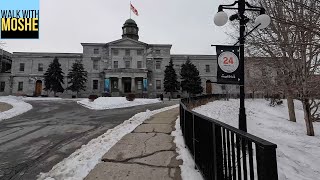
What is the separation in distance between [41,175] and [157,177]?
7.73ft

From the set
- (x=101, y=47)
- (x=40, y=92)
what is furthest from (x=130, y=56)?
(x=40, y=92)

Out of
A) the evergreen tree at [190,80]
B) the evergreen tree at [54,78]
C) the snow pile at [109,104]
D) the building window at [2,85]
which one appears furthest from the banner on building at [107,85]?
the building window at [2,85]

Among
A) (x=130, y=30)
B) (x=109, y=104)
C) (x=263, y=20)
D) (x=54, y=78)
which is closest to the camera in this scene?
(x=263, y=20)

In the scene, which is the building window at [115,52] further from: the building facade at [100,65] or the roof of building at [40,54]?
the roof of building at [40,54]

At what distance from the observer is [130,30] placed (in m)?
Result: 58.9

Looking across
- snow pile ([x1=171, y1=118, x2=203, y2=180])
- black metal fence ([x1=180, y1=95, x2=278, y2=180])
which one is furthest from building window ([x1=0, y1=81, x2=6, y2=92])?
black metal fence ([x1=180, y1=95, x2=278, y2=180])

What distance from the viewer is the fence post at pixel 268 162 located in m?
2.05

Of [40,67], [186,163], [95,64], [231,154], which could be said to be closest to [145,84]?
[95,64]

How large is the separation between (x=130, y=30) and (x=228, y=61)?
54.4 m

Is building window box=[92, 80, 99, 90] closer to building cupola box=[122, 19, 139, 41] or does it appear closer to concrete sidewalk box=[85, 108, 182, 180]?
building cupola box=[122, 19, 139, 41]

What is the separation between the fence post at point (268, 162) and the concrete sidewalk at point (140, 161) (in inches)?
103

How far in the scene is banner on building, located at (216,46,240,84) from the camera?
7.18 metres

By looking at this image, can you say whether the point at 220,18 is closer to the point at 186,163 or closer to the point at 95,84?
the point at 186,163

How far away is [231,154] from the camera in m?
3.12
